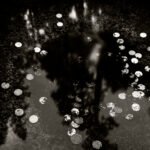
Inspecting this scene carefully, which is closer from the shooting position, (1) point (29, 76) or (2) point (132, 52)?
(1) point (29, 76)

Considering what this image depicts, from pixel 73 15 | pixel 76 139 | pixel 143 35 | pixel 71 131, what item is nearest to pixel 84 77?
pixel 71 131

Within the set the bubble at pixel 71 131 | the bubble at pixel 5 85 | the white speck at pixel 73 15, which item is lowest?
the bubble at pixel 71 131

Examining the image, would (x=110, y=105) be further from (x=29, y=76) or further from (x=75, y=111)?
(x=29, y=76)

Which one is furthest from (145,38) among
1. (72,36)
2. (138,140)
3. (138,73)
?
(138,140)

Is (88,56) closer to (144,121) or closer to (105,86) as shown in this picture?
(105,86)

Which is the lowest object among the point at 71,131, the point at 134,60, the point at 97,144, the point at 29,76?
the point at 97,144

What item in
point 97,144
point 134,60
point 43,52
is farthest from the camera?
point 43,52

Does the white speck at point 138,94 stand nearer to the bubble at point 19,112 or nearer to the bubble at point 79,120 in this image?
the bubble at point 79,120

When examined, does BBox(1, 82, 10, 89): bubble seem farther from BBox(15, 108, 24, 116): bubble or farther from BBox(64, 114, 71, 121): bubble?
BBox(64, 114, 71, 121): bubble

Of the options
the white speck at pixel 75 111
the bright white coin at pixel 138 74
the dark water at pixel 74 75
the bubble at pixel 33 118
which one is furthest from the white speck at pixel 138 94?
the bubble at pixel 33 118
